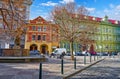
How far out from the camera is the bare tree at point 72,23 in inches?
1239

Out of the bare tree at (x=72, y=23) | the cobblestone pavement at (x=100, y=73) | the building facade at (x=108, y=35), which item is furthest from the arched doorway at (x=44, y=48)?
the cobblestone pavement at (x=100, y=73)

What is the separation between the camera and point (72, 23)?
31609 millimetres

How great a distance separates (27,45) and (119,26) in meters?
40.9

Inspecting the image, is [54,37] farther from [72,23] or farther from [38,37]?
[38,37]

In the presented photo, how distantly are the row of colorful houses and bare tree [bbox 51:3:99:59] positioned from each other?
1225 millimetres

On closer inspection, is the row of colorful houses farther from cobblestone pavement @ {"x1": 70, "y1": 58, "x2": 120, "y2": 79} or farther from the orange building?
cobblestone pavement @ {"x1": 70, "y1": 58, "x2": 120, "y2": 79}

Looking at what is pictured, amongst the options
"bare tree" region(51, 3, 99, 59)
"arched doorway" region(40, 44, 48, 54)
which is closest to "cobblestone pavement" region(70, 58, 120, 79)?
"bare tree" region(51, 3, 99, 59)

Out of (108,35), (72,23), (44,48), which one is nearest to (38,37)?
(44,48)

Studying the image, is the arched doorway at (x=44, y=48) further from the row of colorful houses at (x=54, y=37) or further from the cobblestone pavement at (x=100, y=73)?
the cobblestone pavement at (x=100, y=73)

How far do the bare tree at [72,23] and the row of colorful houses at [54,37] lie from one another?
4.02ft

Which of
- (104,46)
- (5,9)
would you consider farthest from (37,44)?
(5,9)

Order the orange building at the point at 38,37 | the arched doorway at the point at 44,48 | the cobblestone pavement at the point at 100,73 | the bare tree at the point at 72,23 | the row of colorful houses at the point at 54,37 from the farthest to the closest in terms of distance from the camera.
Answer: the arched doorway at the point at 44,48
the orange building at the point at 38,37
the row of colorful houses at the point at 54,37
the bare tree at the point at 72,23
the cobblestone pavement at the point at 100,73

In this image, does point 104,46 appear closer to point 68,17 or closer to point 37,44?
point 37,44

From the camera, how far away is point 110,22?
289 feet
